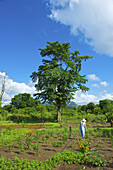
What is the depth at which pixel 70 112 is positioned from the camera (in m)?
30.6

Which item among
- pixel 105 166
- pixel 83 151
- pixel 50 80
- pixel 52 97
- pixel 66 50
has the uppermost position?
pixel 66 50

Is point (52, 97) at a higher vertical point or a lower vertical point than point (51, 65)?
lower

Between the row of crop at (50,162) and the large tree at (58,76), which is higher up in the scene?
the large tree at (58,76)

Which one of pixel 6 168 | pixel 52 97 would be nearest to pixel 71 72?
pixel 52 97

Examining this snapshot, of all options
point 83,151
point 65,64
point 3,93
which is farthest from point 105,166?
point 65,64

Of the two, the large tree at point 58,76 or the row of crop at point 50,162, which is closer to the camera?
the row of crop at point 50,162

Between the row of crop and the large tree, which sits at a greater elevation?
the large tree

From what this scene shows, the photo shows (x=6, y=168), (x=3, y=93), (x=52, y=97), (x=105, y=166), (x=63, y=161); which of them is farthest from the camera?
(x=52, y=97)

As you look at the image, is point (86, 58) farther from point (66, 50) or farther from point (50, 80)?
point (50, 80)

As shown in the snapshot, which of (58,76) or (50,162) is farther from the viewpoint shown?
(58,76)

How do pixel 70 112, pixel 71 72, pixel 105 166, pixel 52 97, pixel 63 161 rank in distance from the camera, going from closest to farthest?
pixel 105 166 → pixel 63 161 → pixel 52 97 → pixel 71 72 → pixel 70 112

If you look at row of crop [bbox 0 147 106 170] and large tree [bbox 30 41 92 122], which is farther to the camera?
large tree [bbox 30 41 92 122]

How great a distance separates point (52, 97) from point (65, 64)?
253 inches

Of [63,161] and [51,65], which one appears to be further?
[51,65]
